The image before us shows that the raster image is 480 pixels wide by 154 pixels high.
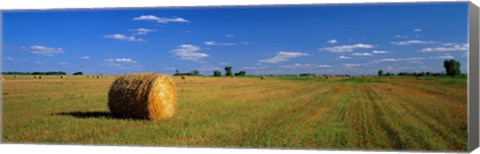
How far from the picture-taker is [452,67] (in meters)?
9.45

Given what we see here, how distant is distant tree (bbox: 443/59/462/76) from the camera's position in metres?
9.33

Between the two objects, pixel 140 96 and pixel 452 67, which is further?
pixel 140 96

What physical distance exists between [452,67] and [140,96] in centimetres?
538

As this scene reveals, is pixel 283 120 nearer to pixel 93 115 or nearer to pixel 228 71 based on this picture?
pixel 228 71

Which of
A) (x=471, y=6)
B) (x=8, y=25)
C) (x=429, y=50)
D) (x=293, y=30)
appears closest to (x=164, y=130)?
(x=293, y=30)

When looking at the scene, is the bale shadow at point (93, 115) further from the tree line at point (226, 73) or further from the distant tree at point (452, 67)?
the distant tree at point (452, 67)

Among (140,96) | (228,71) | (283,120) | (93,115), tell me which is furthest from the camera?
(93,115)

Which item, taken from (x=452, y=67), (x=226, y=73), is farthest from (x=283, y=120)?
(x=452, y=67)

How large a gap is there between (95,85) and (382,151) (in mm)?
6274

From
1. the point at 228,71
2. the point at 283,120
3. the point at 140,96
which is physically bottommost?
the point at 283,120

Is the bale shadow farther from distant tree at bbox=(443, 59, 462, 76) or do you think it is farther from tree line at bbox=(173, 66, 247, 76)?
distant tree at bbox=(443, 59, 462, 76)

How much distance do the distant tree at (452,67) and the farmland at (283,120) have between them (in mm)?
125

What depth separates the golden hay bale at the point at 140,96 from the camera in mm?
11469

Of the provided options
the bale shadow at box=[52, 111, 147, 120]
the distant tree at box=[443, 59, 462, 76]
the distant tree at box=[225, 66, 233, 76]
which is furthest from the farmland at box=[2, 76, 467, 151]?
the distant tree at box=[225, 66, 233, 76]
